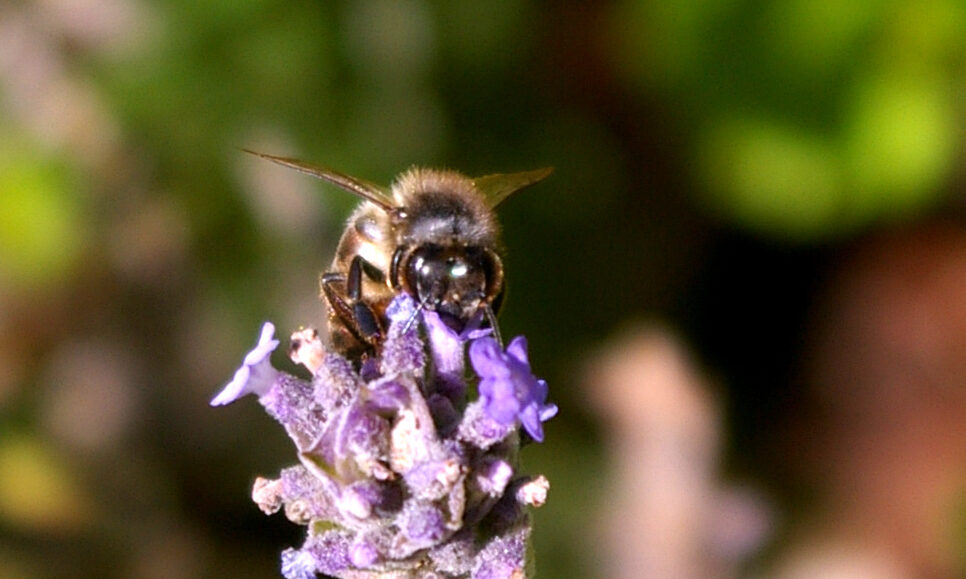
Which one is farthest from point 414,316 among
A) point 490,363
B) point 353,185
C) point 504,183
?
point 504,183

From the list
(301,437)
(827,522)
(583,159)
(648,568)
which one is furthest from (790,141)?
(301,437)

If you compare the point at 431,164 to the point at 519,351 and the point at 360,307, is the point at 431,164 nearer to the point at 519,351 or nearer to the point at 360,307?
the point at 360,307

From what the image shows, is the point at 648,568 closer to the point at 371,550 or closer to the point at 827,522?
the point at 827,522

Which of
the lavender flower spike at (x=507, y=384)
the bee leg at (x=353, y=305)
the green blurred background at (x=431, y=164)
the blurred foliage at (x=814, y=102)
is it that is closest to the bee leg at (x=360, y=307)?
the bee leg at (x=353, y=305)

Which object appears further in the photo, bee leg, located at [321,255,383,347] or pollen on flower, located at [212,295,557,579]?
bee leg, located at [321,255,383,347]

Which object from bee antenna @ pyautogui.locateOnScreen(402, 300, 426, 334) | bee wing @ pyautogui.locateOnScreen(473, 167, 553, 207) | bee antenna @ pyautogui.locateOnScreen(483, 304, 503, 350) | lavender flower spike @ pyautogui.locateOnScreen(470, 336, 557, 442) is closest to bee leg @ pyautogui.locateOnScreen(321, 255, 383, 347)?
bee antenna @ pyautogui.locateOnScreen(402, 300, 426, 334)

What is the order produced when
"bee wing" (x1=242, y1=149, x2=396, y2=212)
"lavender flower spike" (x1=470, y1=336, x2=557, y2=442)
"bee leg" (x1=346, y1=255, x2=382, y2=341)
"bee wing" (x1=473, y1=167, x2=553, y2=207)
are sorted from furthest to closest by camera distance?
"bee wing" (x1=473, y1=167, x2=553, y2=207) < "bee wing" (x1=242, y1=149, x2=396, y2=212) < "bee leg" (x1=346, y1=255, x2=382, y2=341) < "lavender flower spike" (x1=470, y1=336, x2=557, y2=442)

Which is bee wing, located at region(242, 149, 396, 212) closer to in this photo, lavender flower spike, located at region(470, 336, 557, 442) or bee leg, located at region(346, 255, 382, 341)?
bee leg, located at region(346, 255, 382, 341)

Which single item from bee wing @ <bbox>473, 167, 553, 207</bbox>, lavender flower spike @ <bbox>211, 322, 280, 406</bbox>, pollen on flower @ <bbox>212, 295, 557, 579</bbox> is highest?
bee wing @ <bbox>473, 167, 553, 207</bbox>
